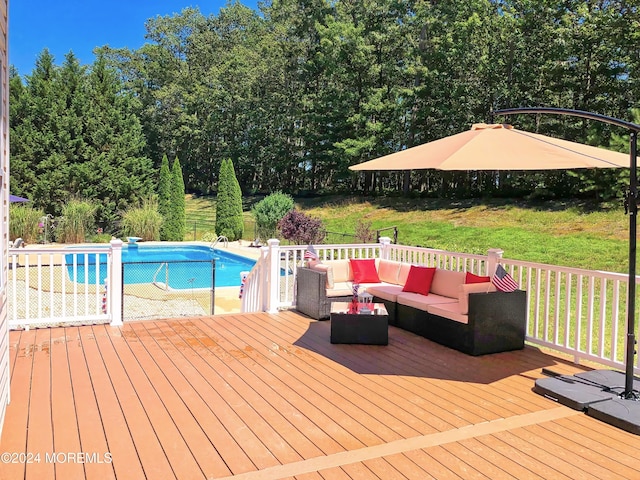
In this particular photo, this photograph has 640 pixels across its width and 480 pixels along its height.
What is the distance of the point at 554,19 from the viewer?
20734 millimetres

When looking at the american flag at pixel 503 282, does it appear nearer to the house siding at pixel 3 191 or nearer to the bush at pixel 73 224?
the house siding at pixel 3 191

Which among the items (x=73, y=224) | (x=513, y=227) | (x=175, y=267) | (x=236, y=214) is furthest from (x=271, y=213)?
(x=513, y=227)

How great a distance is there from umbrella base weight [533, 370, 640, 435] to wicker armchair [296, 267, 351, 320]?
259 centimetres

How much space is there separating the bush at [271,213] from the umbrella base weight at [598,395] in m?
13.5

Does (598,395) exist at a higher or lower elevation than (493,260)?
lower

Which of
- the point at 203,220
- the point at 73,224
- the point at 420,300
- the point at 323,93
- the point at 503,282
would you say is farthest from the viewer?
the point at 203,220

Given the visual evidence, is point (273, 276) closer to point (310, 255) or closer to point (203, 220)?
point (310, 255)

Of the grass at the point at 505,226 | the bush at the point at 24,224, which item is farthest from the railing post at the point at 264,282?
the bush at the point at 24,224

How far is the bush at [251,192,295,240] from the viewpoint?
17.1 meters

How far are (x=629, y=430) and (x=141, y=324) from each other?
177 inches

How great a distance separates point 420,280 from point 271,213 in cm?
1202

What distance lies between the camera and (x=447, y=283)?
17.6ft

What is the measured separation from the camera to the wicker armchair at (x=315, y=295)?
575cm

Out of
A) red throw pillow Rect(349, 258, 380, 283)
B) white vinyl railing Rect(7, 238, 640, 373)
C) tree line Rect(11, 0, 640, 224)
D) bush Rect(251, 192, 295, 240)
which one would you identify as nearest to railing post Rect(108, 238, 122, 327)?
white vinyl railing Rect(7, 238, 640, 373)
